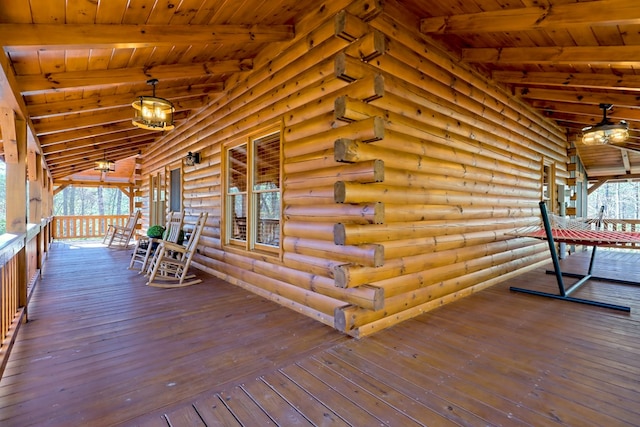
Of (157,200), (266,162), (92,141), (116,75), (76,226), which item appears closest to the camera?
(116,75)

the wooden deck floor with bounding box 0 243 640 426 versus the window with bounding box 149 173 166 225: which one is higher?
the window with bounding box 149 173 166 225

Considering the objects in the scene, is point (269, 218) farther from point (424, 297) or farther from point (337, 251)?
point (424, 297)

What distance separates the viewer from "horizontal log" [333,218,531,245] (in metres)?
2.62

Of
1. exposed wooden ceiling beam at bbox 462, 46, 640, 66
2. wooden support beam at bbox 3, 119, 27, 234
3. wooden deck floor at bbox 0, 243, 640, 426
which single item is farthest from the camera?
exposed wooden ceiling beam at bbox 462, 46, 640, 66

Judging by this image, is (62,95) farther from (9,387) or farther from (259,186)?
(9,387)

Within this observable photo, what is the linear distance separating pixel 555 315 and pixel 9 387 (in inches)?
177

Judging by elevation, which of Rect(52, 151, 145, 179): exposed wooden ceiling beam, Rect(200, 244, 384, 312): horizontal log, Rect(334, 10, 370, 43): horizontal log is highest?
Rect(334, 10, 370, 43): horizontal log

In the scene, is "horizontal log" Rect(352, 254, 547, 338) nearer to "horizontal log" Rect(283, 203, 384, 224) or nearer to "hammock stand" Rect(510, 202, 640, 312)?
"hammock stand" Rect(510, 202, 640, 312)

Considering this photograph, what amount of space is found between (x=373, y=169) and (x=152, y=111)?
3161 mm

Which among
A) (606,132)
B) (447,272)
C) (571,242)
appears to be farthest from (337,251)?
(606,132)

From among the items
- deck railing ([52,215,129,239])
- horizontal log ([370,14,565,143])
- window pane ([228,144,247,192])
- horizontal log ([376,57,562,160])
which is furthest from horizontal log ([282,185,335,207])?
deck railing ([52,215,129,239])

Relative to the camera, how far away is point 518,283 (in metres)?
4.59

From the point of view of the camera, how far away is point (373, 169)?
257 centimetres

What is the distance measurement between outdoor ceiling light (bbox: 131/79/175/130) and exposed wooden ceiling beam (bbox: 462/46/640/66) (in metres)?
3.88
